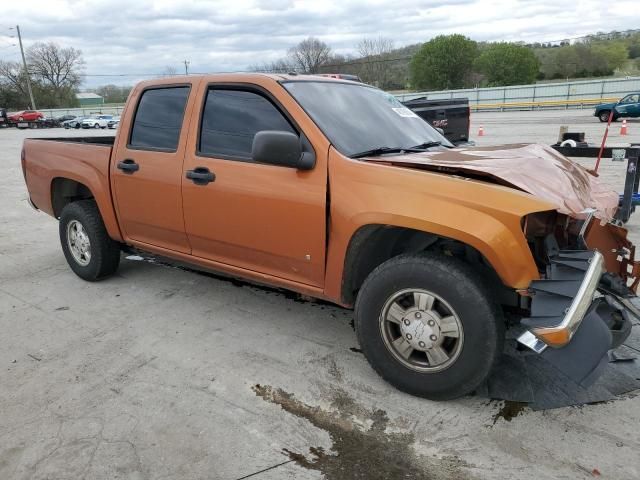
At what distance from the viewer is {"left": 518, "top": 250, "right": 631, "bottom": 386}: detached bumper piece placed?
2.47 meters

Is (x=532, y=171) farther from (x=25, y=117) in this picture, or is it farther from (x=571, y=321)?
(x=25, y=117)

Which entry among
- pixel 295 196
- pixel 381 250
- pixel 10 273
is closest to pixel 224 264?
pixel 295 196

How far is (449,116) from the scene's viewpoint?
1056cm

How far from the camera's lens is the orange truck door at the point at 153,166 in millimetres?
4070

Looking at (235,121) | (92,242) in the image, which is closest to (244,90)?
(235,121)

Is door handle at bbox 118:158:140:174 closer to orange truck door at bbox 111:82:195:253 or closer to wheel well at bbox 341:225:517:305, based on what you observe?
orange truck door at bbox 111:82:195:253

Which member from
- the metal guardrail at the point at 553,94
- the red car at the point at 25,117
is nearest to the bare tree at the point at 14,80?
the red car at the point at 25,117

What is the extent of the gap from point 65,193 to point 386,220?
3756 mm

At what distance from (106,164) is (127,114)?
48 centimetres

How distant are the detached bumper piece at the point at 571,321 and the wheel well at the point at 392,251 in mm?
378

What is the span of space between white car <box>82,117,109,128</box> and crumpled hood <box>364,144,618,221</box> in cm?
4818

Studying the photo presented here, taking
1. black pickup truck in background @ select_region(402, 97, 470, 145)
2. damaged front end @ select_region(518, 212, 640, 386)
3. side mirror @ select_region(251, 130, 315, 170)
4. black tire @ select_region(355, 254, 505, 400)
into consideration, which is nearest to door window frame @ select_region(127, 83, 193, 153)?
side mirror @ select_region(251, 130, 315, 170)

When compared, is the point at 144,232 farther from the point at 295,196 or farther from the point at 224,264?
the point at 295,196

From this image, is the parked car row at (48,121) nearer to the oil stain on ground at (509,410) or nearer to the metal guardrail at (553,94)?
the metal guardrail at (553,94)
